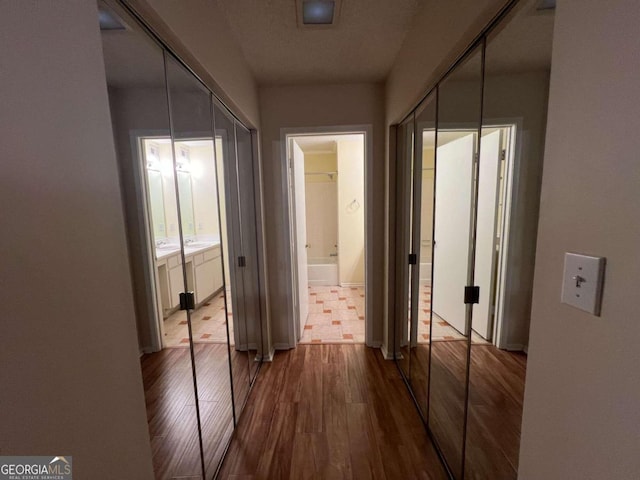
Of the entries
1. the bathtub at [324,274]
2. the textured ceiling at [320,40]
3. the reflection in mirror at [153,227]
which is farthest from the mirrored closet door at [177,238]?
the bathtub at [324,274]

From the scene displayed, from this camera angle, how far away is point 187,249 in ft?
4.11

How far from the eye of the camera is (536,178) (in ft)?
2.64

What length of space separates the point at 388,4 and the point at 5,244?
→ 1.93 m

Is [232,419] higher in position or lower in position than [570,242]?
lower

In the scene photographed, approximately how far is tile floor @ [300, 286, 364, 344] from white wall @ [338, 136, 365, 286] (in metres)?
0.35

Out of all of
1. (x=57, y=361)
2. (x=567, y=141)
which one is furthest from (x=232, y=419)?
(x=567, y=141)

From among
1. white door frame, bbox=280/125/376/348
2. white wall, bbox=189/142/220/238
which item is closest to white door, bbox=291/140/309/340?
white door frame, bbox=280/125/376/348

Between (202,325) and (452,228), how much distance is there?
4.96 feet

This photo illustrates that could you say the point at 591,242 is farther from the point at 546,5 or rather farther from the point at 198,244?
the point at 198,244

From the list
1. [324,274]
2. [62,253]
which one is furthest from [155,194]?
[324,274]

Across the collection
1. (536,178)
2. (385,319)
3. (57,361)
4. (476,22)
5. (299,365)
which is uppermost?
(476,22)

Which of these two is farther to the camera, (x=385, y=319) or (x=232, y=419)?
(x=385, y=319)

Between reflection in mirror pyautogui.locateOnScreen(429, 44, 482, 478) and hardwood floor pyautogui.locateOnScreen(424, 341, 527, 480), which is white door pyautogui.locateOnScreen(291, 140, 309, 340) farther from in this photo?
hardwood floor pyautogui.locateOnScreen(424, 341, 527, 480)

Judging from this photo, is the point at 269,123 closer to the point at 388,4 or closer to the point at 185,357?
the point at 388,4
